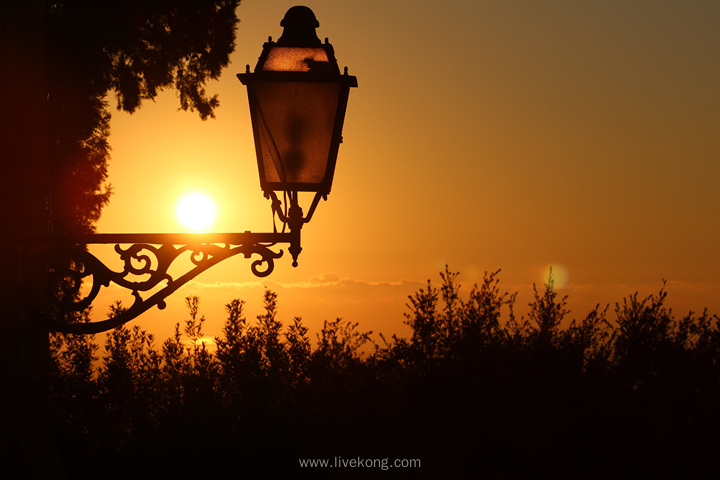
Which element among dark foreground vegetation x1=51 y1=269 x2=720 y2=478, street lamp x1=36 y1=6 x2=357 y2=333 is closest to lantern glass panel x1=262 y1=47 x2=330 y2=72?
street lamp x1=36 y1=6 x2=357 y2=333

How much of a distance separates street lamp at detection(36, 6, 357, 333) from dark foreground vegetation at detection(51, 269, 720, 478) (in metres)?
4.52

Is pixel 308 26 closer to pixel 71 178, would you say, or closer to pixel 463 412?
pixel 463 412

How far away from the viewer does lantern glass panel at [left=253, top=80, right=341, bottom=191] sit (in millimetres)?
5023

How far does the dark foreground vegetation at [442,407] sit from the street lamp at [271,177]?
452 cm

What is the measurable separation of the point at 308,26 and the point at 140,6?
30.4 feet

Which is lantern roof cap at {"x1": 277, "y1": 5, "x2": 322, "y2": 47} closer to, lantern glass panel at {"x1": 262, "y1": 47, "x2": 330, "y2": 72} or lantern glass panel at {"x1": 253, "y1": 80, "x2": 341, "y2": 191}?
lantern glass panel at {"x1": 262, "y1": 47, "x2": 330, "y2": 72}

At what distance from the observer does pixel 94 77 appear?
13578mm

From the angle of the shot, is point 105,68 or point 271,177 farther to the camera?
point 105,68

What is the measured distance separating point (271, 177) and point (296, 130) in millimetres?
327

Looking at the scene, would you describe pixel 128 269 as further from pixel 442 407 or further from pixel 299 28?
pixel 442 407

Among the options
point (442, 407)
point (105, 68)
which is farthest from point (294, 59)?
point (105, 68)

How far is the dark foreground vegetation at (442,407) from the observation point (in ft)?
30.1

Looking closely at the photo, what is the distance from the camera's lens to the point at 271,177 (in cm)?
513

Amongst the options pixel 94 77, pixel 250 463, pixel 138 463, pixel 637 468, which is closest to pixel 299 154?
pixel 250 463
